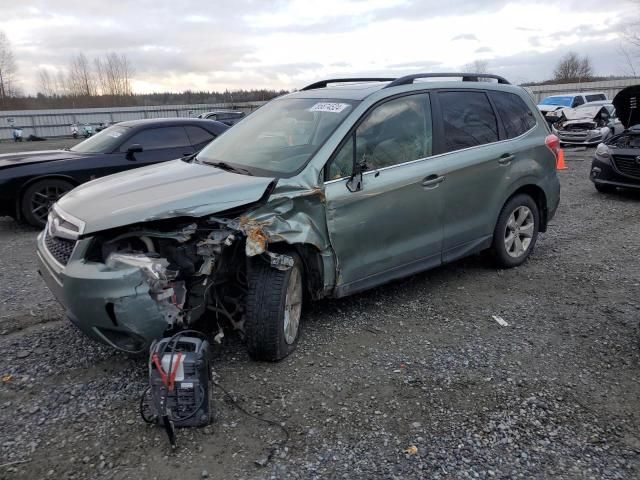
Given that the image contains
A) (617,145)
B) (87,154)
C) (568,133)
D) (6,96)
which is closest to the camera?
(87,154)

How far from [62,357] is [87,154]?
4.85 m

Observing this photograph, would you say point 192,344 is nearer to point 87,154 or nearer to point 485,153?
point 485,153

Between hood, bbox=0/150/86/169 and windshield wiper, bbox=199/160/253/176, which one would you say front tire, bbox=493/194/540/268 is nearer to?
windshield wiper, bbox=199/160/253/176

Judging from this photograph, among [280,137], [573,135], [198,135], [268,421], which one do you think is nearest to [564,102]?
[573,135]

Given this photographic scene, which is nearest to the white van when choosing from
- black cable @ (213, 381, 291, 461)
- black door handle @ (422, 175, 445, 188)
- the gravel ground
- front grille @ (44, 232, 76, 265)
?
the gravel ground

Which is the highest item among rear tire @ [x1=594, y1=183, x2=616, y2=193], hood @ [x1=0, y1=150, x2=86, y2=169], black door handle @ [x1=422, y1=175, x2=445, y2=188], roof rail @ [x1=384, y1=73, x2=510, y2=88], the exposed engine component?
roof rail @ [x1=384, y1=73, x2=510, y2=88]

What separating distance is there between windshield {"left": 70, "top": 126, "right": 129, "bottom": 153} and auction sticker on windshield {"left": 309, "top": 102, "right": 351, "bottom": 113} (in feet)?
15.2

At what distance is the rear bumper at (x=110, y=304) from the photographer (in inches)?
112

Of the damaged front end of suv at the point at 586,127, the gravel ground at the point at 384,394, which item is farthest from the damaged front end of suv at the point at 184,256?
the damaged front end of suv at the point at 586,127

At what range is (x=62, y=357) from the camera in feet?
11.7

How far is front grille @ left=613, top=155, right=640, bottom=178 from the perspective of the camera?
870 cm

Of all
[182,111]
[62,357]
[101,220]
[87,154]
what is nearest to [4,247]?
[87,154]

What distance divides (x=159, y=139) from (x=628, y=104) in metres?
9.05

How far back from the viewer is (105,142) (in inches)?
309
